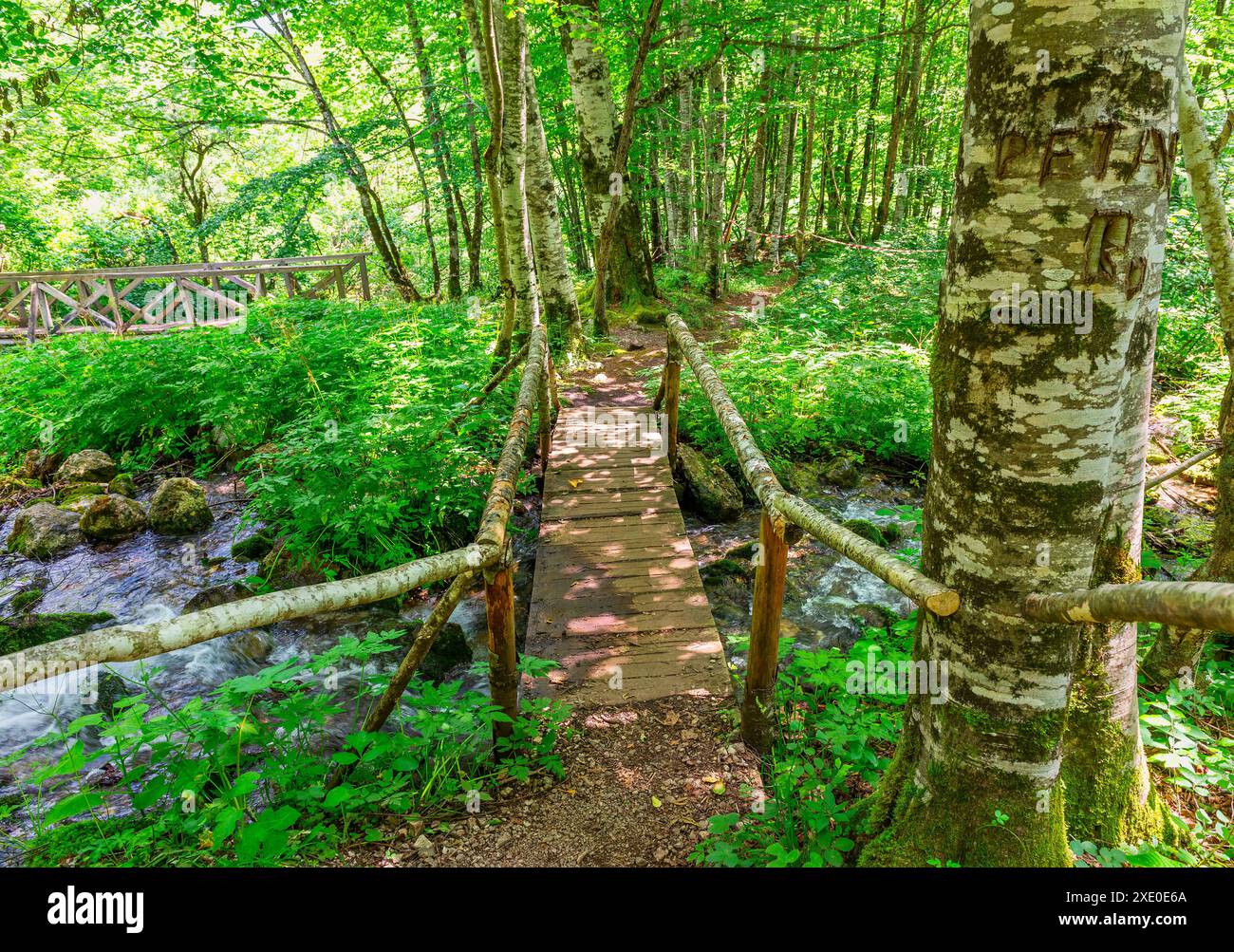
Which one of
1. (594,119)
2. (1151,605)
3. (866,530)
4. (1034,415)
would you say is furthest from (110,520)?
(594,119)

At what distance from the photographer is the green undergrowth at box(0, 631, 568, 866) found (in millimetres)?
2176

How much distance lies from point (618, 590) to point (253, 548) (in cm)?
387

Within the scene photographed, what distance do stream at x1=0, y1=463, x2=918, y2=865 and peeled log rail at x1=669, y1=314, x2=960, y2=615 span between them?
1706 millimetres

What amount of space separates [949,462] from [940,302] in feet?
1.62

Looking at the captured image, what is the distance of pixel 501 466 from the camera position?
11.8ft

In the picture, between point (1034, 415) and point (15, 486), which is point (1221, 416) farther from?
point (15, 486)

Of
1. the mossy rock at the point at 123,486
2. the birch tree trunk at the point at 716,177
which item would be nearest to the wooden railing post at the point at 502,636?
the mossy rock at the point at 123,486

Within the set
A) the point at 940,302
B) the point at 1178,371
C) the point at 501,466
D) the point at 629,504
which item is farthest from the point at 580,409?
the point at 1178,371

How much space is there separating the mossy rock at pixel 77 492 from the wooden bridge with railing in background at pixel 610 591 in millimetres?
4770

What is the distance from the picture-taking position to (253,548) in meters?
6.28

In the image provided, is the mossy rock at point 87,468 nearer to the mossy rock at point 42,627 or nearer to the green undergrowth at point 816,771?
the mossy rock at point 42,627

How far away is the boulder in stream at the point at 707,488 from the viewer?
6.87m

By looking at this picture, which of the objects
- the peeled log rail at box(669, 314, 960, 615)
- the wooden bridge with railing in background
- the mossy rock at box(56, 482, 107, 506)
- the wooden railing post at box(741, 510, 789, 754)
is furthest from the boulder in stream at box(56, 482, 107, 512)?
the wooden railing post at box(741, 510, 789, 754)
